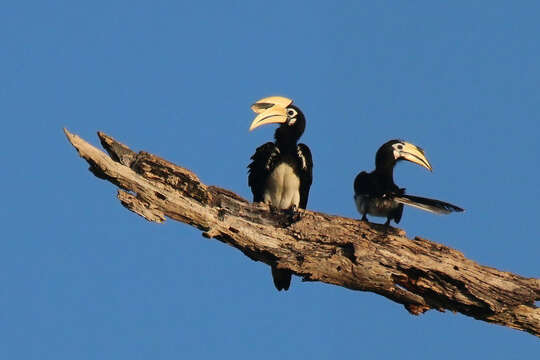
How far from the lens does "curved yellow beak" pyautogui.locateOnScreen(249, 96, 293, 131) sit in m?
10.5

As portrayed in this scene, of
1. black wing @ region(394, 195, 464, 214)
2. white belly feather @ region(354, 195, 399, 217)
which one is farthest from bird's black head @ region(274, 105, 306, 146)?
black wing @ region(394, 195, 464, 214)

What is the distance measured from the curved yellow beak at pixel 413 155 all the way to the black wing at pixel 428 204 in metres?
1.02

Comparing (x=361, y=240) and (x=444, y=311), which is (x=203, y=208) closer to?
(x=361, y=240)

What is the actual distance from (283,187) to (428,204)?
2486 mm

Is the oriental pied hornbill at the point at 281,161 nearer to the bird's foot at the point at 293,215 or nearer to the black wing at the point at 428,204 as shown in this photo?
the bird's foot at the point at 293,215

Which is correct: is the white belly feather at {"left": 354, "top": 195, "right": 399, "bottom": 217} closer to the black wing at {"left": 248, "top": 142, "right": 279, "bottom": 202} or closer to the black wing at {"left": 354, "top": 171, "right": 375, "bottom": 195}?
the black wing at {"left": 354, "top": 171, "right": 375, "bottom": 195}

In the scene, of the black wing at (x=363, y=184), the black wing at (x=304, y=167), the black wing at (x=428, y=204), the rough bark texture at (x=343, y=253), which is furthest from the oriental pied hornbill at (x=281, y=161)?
the black wing at (x=428, y=204)

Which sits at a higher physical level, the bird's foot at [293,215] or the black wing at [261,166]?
the black wing at [261,166]

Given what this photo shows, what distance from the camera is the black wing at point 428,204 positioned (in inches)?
333

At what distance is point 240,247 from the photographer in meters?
8.54

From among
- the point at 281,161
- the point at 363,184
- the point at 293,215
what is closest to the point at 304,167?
the point at 281,161

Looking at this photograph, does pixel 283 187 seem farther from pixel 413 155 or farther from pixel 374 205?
pixel 413 155

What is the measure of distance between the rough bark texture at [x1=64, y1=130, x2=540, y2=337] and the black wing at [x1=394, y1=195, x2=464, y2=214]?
1.63 ft

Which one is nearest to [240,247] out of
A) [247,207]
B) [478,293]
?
[247,207]
